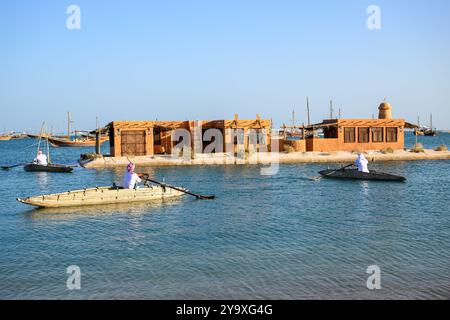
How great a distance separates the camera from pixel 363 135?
2106 inches

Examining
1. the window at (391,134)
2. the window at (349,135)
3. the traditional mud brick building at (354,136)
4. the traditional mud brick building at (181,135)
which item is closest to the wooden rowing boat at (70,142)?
the traditional mud brick building at (181,135)

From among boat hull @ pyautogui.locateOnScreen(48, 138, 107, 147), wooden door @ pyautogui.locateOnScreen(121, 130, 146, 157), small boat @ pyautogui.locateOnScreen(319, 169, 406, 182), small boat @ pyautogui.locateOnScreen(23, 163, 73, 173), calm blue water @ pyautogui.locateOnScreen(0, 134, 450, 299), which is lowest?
calm blue water @ pyautogui.locateOnScreen(0, 134, 450, 299)

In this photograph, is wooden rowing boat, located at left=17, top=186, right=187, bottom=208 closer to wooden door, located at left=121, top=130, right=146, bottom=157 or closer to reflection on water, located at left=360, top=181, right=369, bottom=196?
reflection on water, located at left=360, top=181, right=369, bottom=196

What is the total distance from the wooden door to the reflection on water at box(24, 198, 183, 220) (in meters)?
26.1

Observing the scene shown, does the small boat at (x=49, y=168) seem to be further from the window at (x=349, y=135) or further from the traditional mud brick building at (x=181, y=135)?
the window at (x=349, y=135)

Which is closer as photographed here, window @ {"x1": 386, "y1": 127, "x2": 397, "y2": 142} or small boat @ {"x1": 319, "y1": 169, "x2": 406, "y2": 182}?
small boat @ {"x1": 319, "y1": 169, "x2": 406, "y2": 182}

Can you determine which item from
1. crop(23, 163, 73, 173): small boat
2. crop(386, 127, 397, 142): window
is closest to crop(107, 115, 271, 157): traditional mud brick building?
crop(23, 163, 73, 173): small boat

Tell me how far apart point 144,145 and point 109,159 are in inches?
162

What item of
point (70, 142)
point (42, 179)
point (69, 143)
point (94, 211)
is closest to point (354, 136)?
point (42, 179)

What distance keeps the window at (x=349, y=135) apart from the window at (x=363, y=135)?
744 mm

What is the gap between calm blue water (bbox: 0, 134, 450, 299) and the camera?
40.5ft

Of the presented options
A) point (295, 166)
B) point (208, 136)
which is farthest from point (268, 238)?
point (208, 136)

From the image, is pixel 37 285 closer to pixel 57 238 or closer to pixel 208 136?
pixel 57 238

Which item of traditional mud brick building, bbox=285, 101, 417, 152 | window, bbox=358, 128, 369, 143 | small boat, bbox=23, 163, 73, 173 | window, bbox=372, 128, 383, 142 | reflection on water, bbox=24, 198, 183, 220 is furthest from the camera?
window, bbox=372, 128, 383, 142
